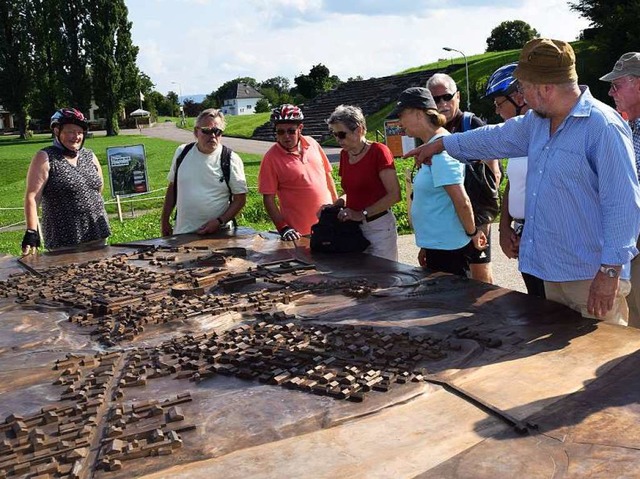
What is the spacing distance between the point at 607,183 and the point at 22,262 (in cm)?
438

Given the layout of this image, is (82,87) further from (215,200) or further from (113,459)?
(113,459)

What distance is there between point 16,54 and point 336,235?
51603mm

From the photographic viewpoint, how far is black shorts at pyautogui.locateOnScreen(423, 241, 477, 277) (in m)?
4.63

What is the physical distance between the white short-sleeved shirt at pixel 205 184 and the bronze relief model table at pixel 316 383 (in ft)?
5.69

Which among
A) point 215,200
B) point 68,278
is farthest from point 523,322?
point 215,200

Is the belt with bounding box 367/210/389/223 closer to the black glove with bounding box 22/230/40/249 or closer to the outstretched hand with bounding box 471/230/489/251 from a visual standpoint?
the outstretched hand with bounding box 471/230/489/251

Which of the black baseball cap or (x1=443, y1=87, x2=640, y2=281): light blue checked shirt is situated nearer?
(x1=443, y1=87, x2=640, y2=281): light blue checked shirt

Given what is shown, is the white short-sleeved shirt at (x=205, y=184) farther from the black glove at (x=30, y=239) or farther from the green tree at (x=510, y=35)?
the green tree at (x=510, y=35)

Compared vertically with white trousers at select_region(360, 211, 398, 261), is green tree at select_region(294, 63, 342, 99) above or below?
above

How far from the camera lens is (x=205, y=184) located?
20.1ft

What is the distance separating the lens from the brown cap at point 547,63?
3.19 metres

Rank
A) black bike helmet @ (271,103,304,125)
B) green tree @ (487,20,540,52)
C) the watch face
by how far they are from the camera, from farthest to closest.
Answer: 1. green tree @ (487,20,540,52)
2. black bike helmet @ (271,103,304,125)
3. the watch face

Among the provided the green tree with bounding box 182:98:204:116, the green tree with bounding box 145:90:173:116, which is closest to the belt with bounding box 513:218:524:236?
the green tree with bounding box 145:90:173:116

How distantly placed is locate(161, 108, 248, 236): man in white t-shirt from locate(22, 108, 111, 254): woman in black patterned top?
664 millimetres
